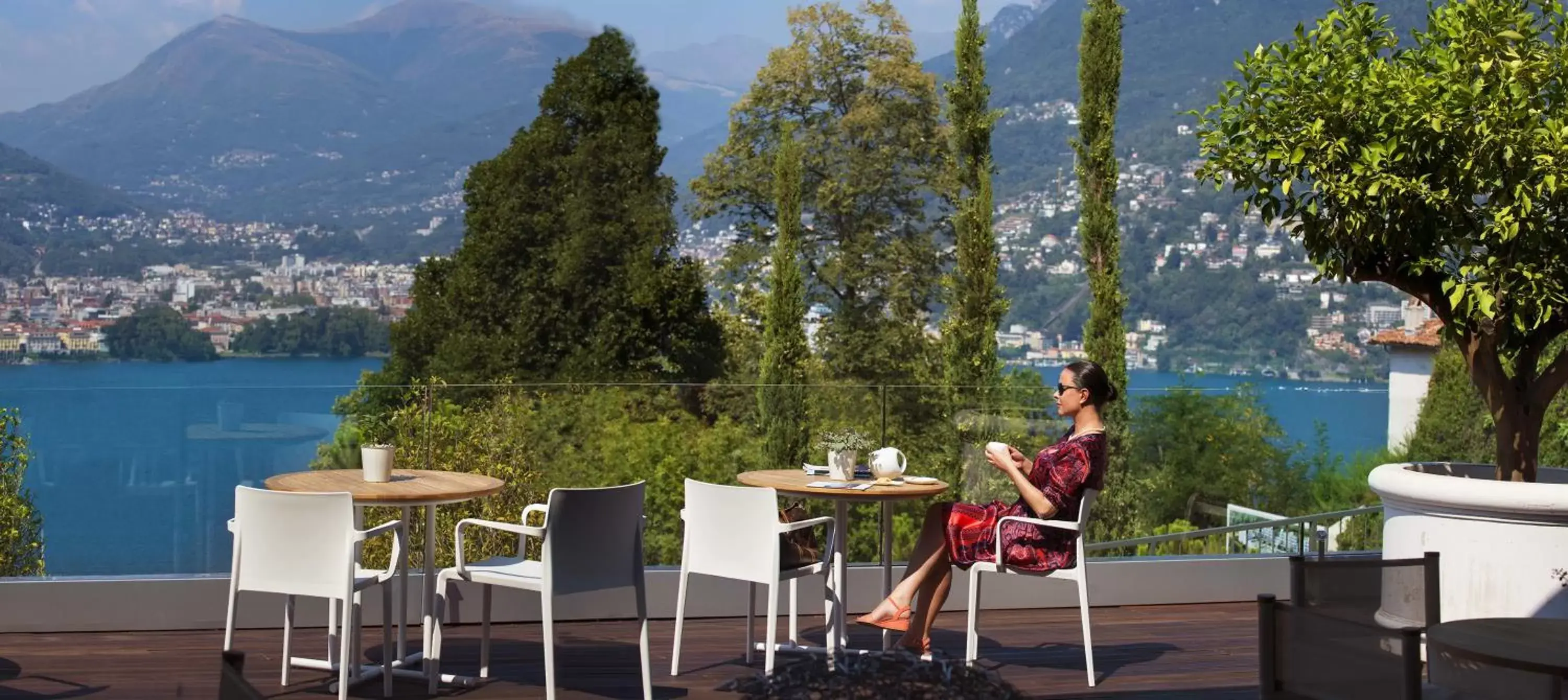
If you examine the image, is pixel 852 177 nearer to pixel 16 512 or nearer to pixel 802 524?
pixel 16 512

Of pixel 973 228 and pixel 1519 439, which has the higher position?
pixel 973 228

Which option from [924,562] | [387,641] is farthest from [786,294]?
[387,641]

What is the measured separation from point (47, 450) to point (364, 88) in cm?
6491

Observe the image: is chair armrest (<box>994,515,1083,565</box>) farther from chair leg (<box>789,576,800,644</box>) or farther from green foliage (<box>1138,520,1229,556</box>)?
green foliage (<box>1138,520,1229,556</box>)

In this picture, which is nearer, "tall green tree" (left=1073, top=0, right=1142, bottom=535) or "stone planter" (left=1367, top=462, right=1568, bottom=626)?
"stone planter" (left=1367, top=462, right=1568, bottom=626)

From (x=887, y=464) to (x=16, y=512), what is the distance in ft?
11.6

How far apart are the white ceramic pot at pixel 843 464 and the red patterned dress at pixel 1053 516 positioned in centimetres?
47

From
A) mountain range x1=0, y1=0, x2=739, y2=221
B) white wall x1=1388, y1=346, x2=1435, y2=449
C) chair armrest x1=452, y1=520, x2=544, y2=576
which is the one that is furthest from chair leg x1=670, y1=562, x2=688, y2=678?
mountain range x1=0, y1=0, x2=739, y2=221

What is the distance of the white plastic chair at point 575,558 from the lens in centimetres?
432

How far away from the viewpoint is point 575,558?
438 cm

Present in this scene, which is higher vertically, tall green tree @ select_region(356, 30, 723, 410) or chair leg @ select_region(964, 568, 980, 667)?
tall green tree @ select_region(356, 30, 723, 410)

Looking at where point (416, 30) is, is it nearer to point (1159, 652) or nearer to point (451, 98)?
point (451, 98)

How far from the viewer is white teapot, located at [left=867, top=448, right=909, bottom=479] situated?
5.11 meters

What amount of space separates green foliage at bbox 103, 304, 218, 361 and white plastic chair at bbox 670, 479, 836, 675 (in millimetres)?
42404
